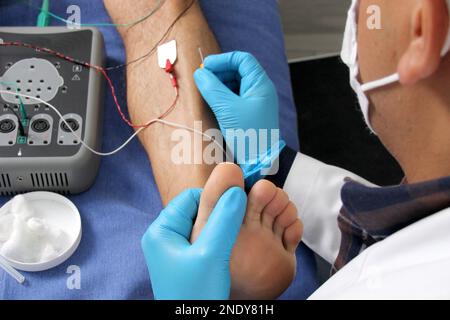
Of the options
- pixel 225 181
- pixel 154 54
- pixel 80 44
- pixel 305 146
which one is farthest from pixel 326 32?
pixel 225 181

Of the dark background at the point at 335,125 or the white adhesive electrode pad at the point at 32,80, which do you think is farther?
the dark background at the point at 335,125

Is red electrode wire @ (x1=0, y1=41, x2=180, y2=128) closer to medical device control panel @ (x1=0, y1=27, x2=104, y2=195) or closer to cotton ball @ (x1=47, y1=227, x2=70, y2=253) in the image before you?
medical device control panel @ (x1=0, y1=27, x2=104, y2=195)

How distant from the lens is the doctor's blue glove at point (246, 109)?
1102mm

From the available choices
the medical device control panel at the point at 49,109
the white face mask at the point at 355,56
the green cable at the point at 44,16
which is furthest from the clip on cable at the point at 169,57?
the white face mask at the point at 355,56

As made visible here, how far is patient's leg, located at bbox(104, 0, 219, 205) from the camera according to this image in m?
1.09

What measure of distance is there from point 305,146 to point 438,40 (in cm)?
131

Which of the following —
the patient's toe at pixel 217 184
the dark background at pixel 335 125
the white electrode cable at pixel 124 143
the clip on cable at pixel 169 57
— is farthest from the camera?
the dark background at pixel 335 125

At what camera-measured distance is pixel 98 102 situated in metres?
1.09

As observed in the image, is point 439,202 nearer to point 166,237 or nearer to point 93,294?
point 166,237

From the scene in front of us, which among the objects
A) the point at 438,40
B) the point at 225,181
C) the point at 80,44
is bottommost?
the point at 225,181

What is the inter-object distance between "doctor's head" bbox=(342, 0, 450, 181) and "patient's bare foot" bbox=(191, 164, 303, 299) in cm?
23

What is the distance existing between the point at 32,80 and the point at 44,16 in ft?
0.74

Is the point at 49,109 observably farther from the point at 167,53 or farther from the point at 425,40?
the point at 425,40

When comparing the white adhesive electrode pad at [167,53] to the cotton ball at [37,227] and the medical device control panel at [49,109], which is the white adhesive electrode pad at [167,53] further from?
the cotton ball at [37,227]
